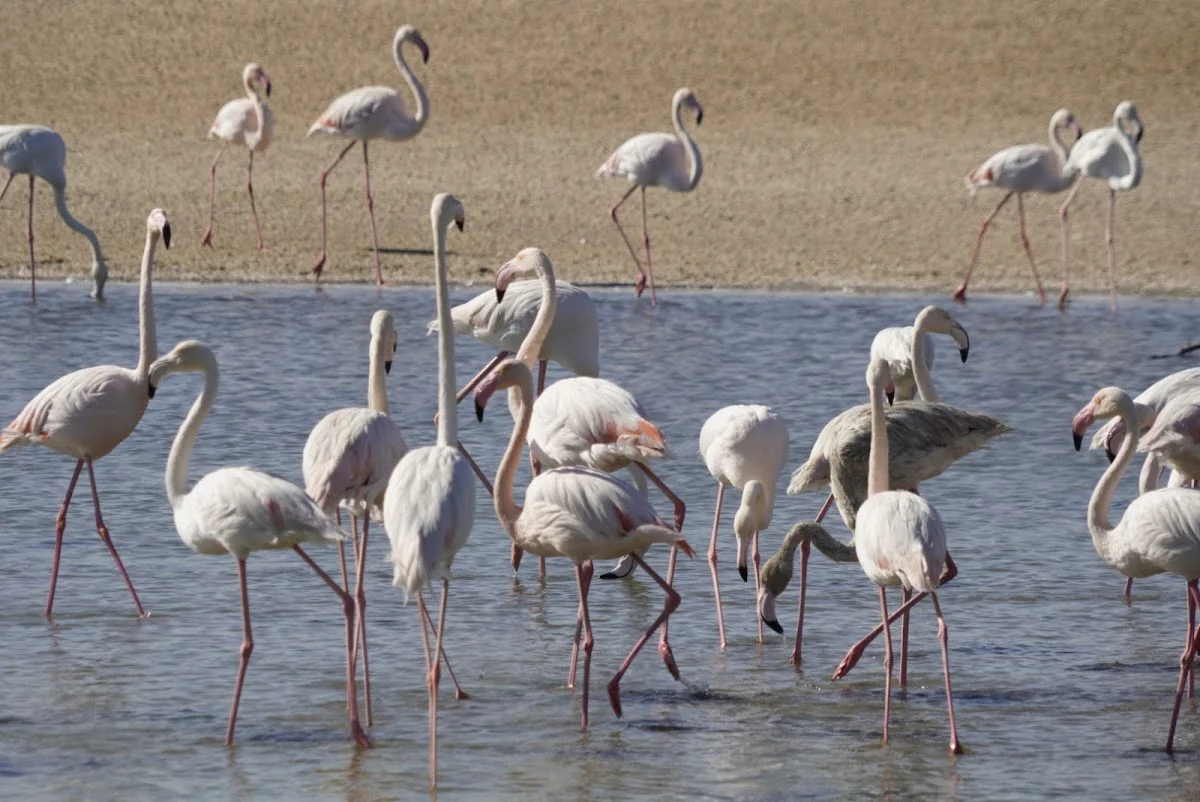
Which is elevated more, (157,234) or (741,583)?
(157,234)

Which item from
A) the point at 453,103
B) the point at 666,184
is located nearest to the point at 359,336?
the point at 666,184

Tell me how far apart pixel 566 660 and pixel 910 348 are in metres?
1.97

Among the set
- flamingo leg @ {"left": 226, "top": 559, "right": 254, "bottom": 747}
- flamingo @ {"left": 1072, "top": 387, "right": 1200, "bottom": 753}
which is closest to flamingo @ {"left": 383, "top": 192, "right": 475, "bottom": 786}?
flamingo leg @ {"left": 226, "top": 559, "right": 254, "bottom": 747}

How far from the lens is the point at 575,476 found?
5.52 metres

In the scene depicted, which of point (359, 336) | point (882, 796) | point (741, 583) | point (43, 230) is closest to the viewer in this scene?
point (882, 796)

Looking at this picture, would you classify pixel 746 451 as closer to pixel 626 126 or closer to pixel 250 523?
pixel 250 523

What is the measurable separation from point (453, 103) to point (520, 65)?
162cm

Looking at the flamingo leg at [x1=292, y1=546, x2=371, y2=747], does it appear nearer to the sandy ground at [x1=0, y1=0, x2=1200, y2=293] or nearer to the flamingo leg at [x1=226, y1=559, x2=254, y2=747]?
the flamingo leg at [x1=226, y1=559, x2=254, y2=747]

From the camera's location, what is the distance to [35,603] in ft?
21.7

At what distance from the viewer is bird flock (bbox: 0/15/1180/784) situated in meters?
5.21

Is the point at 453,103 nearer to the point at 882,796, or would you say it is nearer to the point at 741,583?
the point at 741,583

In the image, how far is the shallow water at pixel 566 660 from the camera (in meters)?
5.11

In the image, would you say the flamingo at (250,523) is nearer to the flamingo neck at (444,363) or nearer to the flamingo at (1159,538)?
the flamingo neck at (444,363)

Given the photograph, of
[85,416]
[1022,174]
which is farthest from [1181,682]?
[1022,174]
